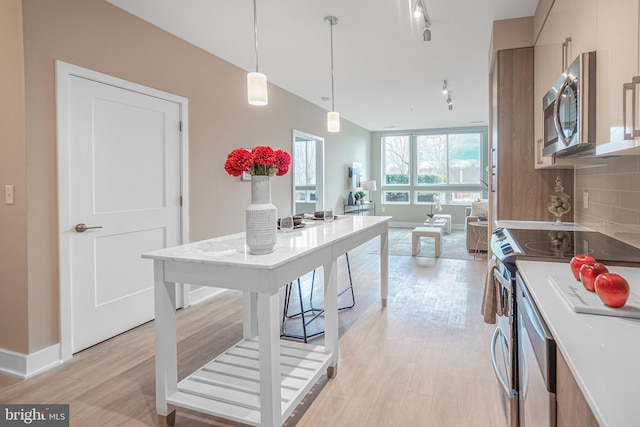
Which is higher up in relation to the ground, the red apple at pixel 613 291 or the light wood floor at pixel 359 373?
the red apple at pixel 613 291

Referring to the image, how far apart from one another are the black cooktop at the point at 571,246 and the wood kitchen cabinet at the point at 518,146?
2.30ft

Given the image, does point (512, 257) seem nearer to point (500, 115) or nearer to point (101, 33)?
point (500, 115)

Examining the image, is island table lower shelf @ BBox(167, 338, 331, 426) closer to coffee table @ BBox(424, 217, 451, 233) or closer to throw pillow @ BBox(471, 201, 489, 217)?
throw pillow @ BBox(471, 201, 489, 217)

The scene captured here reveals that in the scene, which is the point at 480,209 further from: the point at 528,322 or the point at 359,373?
the point at 528,322

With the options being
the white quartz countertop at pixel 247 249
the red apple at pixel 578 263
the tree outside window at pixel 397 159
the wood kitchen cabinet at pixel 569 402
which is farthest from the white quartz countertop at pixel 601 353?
the tree outside window at pixel 397 159

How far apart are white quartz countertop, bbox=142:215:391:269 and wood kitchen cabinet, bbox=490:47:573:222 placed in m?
1.45

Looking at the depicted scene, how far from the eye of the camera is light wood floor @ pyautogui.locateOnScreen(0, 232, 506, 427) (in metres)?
1.97

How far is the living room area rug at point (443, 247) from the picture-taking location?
608 cm

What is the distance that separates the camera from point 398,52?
407cm

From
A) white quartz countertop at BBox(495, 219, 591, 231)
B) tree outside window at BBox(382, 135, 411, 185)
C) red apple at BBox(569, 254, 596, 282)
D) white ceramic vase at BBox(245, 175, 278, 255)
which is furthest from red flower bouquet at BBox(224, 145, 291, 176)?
tree outside window at BBox(382, 135, 411, 185)

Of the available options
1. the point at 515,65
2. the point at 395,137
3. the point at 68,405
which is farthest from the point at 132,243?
the point at 395,137

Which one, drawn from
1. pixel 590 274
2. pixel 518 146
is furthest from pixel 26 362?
pixel 518 146

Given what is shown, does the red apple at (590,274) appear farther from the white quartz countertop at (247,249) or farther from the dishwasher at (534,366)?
the white quartz countertop at (247,249)

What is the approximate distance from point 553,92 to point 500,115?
1.21 meters
